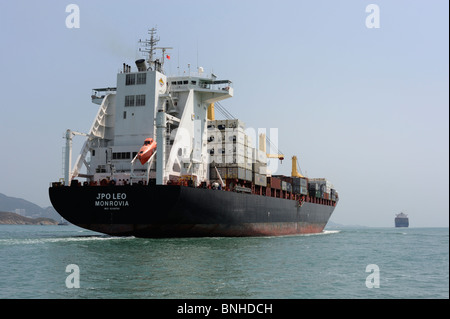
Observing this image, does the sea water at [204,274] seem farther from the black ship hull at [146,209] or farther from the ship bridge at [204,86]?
the ship bridge at [204,86]

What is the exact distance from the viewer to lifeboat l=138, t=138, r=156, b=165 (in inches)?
1222

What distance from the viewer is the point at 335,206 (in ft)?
247

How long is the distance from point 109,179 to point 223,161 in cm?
1002

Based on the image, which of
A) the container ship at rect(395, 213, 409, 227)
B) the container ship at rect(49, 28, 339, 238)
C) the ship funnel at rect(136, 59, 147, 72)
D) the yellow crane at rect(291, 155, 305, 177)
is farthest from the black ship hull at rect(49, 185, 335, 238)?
the container ship at rect(395, 213, 409, 227)

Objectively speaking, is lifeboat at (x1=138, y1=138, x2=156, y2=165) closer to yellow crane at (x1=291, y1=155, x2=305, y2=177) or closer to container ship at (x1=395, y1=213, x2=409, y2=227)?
yellow crane at (x1=291, y1=155, x2=305, y2=177)

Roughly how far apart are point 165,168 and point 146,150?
5.74 ft

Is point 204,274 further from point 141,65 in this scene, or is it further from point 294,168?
Answer: point 294,168

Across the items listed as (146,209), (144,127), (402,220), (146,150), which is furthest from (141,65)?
(402,220)

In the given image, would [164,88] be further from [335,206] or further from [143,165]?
[335,206]

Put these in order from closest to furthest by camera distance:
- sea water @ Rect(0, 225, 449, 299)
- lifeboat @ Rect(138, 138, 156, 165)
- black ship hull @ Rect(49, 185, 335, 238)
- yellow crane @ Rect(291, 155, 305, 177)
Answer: sea water @ Rect(0, 225, 449, 299)
black ship hull @ Rect(49, 185, 335, 238)
lifeboat @ Rect(138, 138, 156, 165)
yellow crane @ Rect(291, 155, 305, 177)

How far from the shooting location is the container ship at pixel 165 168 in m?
29.3

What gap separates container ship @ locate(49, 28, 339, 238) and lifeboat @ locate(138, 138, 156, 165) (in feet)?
0.22
